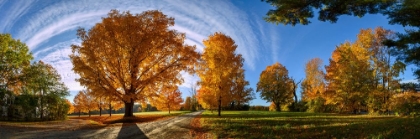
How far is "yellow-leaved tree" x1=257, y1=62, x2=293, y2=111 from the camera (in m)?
58.7

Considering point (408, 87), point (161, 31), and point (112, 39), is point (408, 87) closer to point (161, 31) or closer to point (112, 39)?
point (161, 31)

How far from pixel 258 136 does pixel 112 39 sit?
19.8 meters

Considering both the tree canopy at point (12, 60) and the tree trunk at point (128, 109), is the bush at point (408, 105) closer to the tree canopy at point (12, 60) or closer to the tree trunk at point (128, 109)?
the tree trunk at point (128, 109)

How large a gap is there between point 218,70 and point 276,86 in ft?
113

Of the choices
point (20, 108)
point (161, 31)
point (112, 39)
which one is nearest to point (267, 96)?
point (161, 31)

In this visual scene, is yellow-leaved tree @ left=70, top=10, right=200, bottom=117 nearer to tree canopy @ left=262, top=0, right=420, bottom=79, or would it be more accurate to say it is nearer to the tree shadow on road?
the tree shadow on road

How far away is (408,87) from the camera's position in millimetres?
17922

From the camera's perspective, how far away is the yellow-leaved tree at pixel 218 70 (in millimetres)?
27719

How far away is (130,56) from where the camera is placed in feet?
88.2

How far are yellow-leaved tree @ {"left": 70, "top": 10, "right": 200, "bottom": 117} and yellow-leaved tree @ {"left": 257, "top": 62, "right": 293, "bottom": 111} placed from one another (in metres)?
34.5

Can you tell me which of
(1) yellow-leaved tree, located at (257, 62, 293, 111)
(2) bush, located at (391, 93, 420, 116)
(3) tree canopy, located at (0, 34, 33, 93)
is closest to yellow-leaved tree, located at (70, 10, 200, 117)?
(3) tree canopy, located at (0, 34, 33, 93)

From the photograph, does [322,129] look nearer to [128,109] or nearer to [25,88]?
Answer: [128,109]

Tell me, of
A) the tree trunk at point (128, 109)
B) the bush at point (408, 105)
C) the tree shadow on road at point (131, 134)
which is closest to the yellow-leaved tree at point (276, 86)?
the bush at point (408, 105)

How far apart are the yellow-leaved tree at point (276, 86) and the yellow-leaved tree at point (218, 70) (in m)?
31.9
